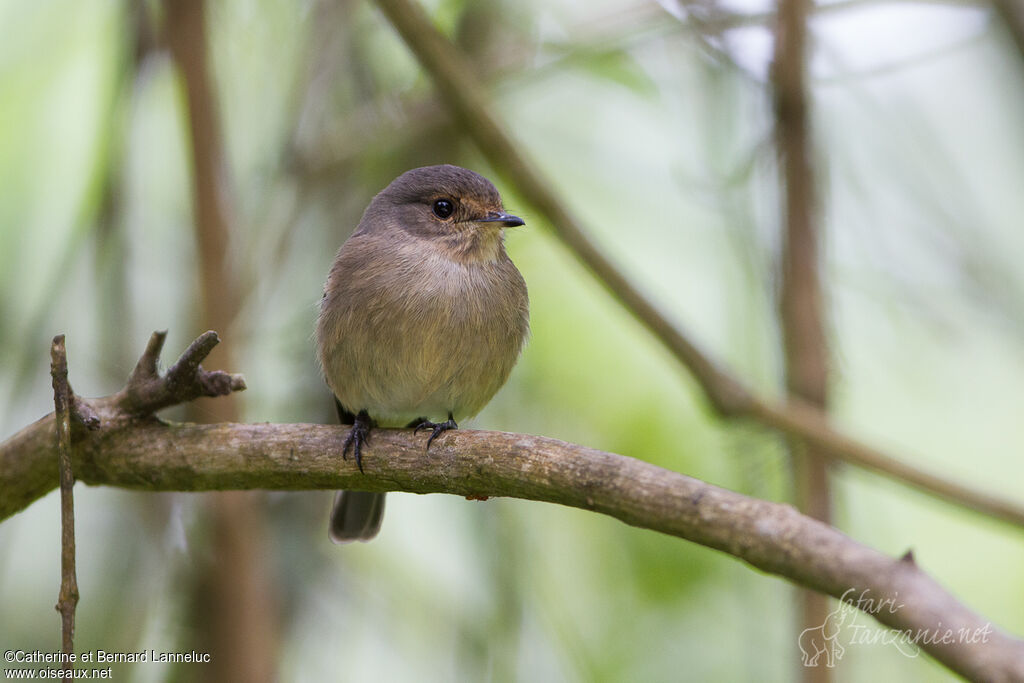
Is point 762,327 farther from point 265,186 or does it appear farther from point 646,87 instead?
point 265,186

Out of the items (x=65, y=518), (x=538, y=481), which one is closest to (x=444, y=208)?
(x=538, y=481)

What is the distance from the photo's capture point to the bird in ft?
11.7

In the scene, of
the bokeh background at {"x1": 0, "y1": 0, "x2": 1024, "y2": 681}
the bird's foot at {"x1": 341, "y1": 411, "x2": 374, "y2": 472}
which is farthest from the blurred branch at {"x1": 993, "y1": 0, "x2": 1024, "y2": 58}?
the bird's foot at {"x1": 341, "y1": 411, "x2": 374, "y2": 472}

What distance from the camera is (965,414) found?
5484 millimetres

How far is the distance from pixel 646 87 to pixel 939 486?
244 cm

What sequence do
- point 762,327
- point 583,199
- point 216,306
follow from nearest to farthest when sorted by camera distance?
point 216,306
point 762,327
point 583,199

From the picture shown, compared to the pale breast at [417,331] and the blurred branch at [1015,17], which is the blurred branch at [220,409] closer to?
the pale breast at [417,331]

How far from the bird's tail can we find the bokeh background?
1.39 feet

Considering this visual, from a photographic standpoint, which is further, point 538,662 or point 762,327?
point 762,327

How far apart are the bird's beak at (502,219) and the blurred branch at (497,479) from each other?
999 millimetres

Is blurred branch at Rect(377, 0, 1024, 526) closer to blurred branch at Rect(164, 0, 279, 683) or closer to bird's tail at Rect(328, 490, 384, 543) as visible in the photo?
blurred branch at Rect(164, 0, 279, 683)

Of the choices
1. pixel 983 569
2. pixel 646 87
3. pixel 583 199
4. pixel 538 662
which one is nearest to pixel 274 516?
pixel 538 662

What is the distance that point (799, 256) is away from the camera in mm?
4160

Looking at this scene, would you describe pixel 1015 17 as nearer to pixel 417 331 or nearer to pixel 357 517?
pixel 417 331
